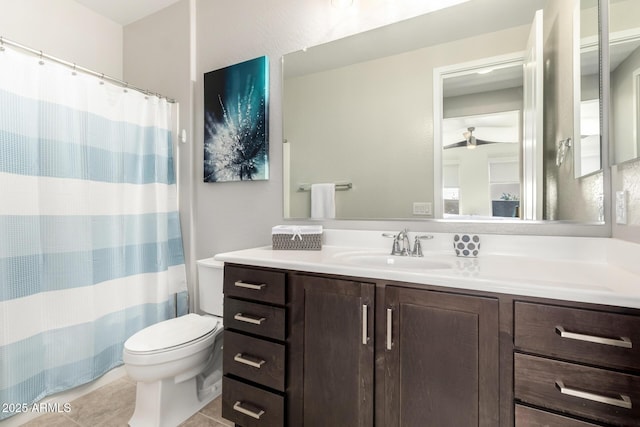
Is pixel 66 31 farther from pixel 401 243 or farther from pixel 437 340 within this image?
pixel 437 340

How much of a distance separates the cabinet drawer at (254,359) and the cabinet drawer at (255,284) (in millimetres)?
182

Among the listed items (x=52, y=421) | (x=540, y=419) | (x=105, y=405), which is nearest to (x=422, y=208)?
(x=540, y=419)

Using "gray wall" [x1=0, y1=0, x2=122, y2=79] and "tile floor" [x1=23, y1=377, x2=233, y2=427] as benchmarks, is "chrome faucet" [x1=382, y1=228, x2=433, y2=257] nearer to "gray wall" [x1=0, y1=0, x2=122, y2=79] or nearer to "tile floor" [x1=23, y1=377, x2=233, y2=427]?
"tile floor" [x1=23, y1=377, x2=233, y2=427]

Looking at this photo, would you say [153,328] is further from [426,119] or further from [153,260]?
[426,119]

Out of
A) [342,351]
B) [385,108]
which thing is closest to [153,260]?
[342,351]

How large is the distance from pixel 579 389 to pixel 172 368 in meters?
1.56

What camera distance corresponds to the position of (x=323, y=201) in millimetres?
1753

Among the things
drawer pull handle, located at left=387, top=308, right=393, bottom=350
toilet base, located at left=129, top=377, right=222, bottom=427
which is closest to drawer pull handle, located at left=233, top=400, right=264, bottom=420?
toilet base, located at left=129, top=377, right=222, bottom=427

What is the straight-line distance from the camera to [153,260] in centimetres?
207

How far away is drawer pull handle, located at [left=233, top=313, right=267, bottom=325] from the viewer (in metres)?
1.26

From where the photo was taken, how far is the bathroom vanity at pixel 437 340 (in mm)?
754

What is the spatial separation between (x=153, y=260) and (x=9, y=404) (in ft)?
3.07

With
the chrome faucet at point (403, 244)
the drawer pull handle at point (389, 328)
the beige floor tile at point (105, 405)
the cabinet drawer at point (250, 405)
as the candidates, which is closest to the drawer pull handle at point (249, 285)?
the cabinet drawer at point (250, 405)

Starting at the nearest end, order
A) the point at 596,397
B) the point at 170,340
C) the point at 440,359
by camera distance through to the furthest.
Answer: the point at 596,397
the point at 440,359
the point at 170,340
